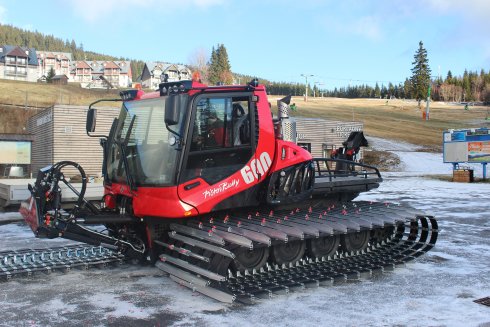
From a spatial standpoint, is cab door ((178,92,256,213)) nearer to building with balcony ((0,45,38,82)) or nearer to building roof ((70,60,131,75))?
building with balcony ((0,45,38,82))

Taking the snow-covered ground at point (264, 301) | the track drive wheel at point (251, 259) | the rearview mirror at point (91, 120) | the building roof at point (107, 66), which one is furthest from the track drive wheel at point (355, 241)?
the building roof at point (107, 66)

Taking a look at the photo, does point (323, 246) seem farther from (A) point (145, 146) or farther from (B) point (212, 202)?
(A) point (145, 146)

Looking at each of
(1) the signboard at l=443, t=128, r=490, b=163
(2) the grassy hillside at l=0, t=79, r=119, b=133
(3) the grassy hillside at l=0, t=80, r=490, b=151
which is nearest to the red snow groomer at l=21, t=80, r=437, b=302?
(1) the signboard at l=443, t=128, r=490, b=163

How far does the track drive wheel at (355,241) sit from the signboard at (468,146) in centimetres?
1991

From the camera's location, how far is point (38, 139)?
28.8 metres

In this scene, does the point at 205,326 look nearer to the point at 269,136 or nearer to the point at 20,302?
the point at 20,302

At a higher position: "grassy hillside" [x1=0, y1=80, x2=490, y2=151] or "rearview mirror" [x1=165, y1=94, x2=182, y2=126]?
"grassy hillside" [x1=0, y1=80, x2=490, y2=151]

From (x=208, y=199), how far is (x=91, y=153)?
21.4 m

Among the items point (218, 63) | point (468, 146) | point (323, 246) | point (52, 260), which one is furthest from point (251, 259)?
point (218, 63)

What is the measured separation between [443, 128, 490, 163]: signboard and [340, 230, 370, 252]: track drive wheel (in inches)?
784

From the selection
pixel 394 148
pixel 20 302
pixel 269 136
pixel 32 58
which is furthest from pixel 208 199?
pixel 32 58

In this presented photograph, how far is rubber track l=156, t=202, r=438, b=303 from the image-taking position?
5.61m

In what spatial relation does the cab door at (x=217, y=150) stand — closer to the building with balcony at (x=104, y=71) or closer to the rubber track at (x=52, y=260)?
the rubber track at (x=52, y=260)

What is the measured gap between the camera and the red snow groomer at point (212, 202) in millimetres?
5828
